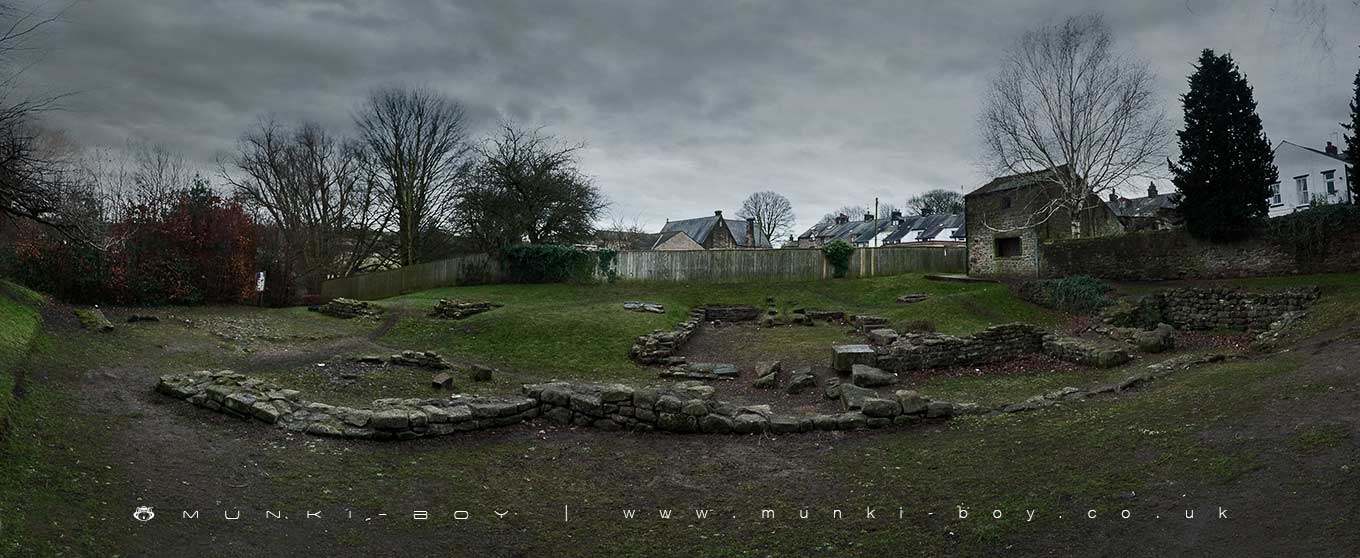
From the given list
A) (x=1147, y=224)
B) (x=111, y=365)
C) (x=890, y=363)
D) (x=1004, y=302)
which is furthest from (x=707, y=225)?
(x=111, y=365)

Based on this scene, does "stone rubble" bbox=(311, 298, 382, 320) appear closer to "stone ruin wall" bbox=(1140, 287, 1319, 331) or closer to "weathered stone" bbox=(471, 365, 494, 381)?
"weathered stone" bbox=(471, 365, 494, 381)

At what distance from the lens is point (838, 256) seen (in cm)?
3225

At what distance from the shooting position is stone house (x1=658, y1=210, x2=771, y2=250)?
2419 inches

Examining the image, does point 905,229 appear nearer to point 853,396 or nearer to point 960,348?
point 960,348

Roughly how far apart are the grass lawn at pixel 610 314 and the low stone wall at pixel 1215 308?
8.97ft

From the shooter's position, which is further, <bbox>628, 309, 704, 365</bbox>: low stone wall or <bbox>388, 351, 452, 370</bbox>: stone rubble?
<bbox>628, 309, 704, 365</bbox>: low stone wall

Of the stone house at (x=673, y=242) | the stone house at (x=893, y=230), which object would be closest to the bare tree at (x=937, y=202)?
the stone house at (x=893, y=230)

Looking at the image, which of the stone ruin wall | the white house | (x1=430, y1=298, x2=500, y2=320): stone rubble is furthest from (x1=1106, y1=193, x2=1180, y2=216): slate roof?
(x1=430, y1=298, x2=500, y2=320): stone rubble

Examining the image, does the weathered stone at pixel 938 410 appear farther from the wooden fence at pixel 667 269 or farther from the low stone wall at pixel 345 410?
the wooden fence at pixel 667 269

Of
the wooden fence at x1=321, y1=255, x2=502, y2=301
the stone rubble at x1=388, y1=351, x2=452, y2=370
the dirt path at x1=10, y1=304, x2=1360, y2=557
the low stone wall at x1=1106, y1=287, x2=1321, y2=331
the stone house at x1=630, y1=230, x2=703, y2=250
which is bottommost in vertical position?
the dirt path at x1=10, y1=304, x2=1360, y2=557

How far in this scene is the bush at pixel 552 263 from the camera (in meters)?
31.0

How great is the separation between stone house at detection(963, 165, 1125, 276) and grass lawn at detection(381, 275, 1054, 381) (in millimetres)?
4974

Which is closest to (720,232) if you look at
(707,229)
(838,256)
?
(707,229)

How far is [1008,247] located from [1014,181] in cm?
329
